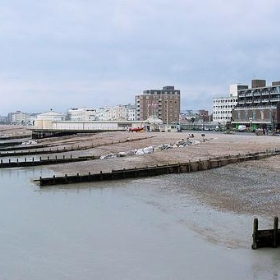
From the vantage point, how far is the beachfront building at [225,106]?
16975cm

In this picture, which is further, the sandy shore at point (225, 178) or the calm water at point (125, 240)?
the sandy shore at point (225, 178)

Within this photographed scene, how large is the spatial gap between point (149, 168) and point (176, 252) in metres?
19.5

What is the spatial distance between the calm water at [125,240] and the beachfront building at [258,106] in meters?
88.3

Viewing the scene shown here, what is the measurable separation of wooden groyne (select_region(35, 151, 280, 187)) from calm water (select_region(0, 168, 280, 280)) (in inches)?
188

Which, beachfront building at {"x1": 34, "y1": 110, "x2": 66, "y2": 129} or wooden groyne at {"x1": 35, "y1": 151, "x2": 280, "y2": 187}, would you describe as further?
beachfront building at {"x1": 34, "y1": 110, "x2": 66, "y2": 129}

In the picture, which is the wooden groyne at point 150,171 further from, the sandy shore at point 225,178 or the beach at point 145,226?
the sandy shore at point 225,178

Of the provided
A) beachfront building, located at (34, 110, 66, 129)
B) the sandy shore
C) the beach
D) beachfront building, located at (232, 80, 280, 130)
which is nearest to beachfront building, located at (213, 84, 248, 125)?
beachfront building, located at (232, 80, 280, 130)

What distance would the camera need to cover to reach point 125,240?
1752 centimetres

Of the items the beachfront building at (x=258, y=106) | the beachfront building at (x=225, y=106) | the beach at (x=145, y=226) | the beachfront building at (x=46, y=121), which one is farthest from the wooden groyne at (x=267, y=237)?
the beachfront building at (x=225, y=106)

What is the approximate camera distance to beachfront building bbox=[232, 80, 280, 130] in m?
117

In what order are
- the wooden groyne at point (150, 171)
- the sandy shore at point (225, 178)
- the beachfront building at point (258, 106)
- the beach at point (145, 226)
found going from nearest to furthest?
the beach at point (145, 226) → the sandy shore at point (225, 178) → the wooden groyne at point (150, 171) → the beachfront building at point (258, 106)

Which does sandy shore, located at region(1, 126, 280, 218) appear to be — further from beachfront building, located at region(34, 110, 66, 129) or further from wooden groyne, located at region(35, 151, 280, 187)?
→ beachfront building, located at region(34, 110, 66, 129)

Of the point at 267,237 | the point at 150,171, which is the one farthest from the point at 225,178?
the point at 267,237

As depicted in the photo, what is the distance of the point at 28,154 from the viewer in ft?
200
